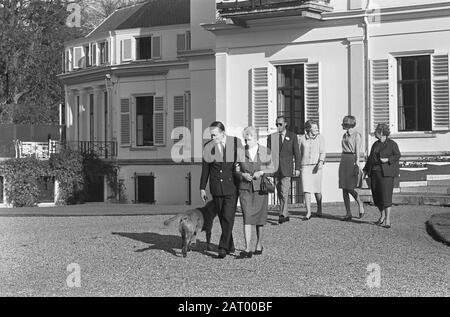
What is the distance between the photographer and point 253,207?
12.4m

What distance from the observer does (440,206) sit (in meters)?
19.4

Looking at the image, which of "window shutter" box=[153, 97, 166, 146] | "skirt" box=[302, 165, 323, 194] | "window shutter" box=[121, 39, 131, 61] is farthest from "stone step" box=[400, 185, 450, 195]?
"window shutter" box=[121, 39, 131, 61]

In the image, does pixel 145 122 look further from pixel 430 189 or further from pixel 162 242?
pixel 162 242

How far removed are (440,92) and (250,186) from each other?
12732 millimetres

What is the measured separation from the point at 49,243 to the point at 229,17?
13381mm

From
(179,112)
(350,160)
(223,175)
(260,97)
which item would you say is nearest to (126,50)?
(179,112)

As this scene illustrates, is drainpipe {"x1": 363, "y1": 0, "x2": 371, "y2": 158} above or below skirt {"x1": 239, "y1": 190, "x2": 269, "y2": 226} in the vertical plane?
above

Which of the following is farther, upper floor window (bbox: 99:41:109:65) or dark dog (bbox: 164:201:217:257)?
upper floor window (bbox: 99:41:109:65)

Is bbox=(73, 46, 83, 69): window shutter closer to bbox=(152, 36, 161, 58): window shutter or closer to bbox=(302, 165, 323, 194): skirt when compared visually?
bbox=(152, 36, 161, 58): window shutter

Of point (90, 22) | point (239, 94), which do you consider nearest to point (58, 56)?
point (90, 22)

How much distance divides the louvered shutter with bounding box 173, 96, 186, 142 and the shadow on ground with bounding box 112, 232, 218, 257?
20680mm

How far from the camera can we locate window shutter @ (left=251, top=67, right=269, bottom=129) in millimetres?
26750

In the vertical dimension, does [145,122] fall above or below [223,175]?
above

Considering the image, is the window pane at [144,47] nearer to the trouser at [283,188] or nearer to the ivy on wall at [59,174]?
the ivy on wall at [59,174]
